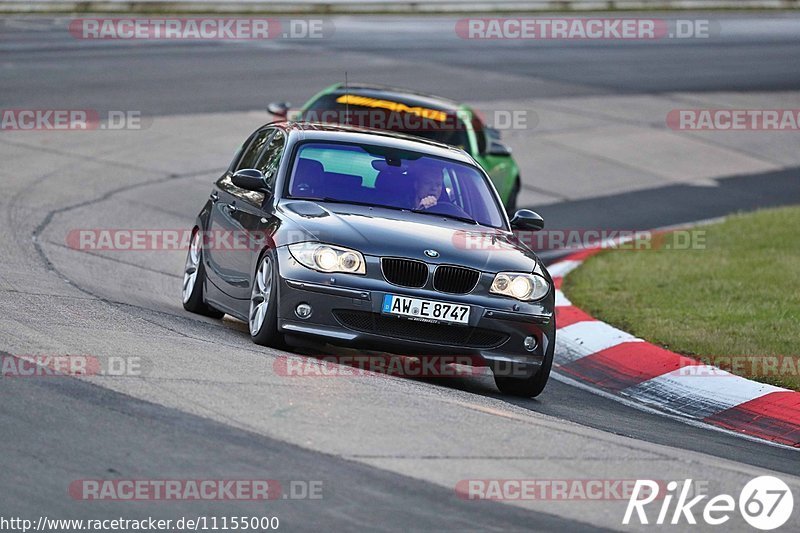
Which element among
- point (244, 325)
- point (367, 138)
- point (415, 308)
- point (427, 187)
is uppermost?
point (367, 138)

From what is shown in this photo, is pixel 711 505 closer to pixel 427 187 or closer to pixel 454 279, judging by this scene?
pixel 454 279

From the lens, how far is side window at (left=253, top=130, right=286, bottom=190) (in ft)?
33.2

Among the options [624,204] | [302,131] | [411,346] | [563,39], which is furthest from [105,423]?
[563,39]

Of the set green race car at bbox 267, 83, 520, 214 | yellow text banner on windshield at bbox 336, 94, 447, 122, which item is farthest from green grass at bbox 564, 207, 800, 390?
yellow text banner on windshield at bbox 336, 94, 447, 122

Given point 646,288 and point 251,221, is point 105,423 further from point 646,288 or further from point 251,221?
point 646,288

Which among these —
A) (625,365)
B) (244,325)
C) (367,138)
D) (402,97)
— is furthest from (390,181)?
(402,97)

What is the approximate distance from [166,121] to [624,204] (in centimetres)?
665

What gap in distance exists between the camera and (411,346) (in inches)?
341

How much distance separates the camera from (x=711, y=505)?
21.0 ft

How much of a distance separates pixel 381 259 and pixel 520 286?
35.5 inches

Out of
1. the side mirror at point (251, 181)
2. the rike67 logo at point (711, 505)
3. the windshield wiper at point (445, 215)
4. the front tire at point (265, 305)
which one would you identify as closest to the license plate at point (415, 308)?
the front tire at point (265, 305)

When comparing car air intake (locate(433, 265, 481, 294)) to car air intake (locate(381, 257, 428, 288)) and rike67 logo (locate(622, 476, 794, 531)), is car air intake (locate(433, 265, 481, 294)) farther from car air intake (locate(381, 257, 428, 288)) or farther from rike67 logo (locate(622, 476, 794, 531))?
rike67 logo (locate(622, 476, 794, 531))

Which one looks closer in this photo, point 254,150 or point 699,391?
point 699,391

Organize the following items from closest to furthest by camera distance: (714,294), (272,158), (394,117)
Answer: (272,158) < (714,294) < (394,117)
